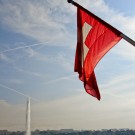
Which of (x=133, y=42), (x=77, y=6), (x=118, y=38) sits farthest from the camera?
(x=77, y=6)

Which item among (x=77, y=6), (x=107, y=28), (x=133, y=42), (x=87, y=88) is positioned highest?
(x=77, y=6)

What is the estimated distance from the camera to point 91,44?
18906 millimetres

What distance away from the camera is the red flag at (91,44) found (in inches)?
703

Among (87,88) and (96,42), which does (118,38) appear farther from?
(87,88)

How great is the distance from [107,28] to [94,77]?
259cm

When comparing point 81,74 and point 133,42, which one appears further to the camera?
point 81,74

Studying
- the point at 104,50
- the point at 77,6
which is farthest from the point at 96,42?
the point at 77,6

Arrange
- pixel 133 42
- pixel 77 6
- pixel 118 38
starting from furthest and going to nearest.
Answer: pixel 77 6
pixel 118 38
pixel 133 42

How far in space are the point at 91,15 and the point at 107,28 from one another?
107 cm

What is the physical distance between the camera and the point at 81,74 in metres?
18.8

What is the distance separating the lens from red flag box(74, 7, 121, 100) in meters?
17.8

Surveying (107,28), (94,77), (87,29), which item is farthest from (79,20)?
(94,77)

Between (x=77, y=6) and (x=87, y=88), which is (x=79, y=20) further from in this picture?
(x=87, y=88)

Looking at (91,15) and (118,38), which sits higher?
(91,15)
